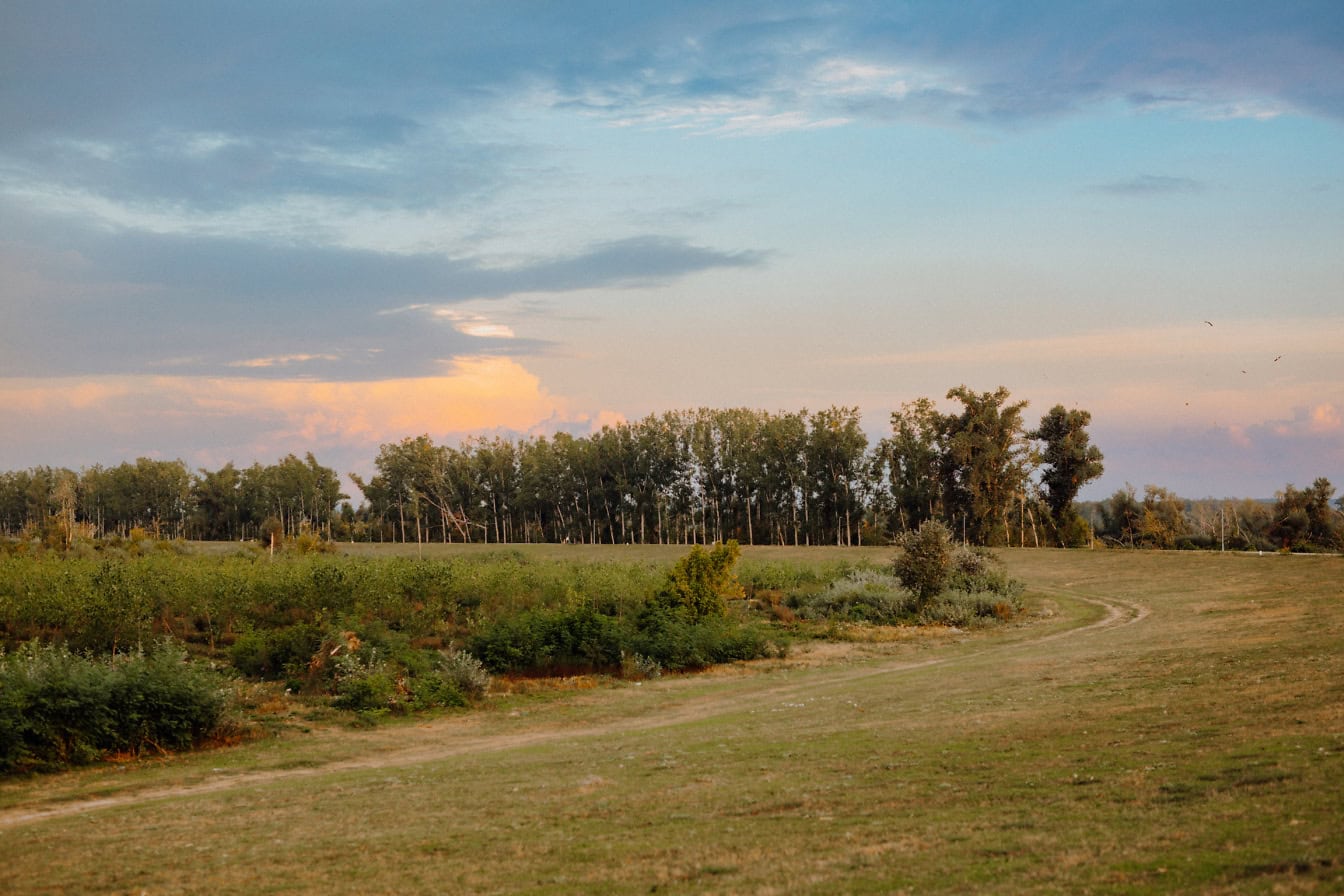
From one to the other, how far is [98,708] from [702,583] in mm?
21209

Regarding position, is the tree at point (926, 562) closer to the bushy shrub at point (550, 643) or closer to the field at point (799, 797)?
the bushy shrub at point (550, 643)

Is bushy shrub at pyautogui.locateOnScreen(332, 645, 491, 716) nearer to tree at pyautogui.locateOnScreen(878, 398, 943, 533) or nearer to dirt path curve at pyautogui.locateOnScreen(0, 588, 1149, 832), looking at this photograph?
dirt path curve at pyautogui.locateOnScreen(0, 588, 1149, 832)

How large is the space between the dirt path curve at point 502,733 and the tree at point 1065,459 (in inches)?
2190

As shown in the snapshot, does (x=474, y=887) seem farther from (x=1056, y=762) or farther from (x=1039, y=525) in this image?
(x=1039, y=525)

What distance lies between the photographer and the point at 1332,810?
7.32 m

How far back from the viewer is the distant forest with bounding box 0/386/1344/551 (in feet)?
276

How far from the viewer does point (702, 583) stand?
3584 centimetres

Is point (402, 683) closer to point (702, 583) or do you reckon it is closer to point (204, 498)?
point (702, 583)

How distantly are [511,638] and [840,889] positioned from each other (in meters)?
23.6

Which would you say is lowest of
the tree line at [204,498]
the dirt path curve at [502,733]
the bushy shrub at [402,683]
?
the dirt path curve at [502,733]

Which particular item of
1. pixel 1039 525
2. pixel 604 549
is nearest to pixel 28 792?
pixel 604 549

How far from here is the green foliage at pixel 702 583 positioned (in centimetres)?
3519

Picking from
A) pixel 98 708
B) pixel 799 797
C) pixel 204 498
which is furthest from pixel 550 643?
pixel 204 498

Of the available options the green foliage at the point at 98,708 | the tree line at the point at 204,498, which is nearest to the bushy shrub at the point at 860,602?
the green foliage at the point at 98,708
